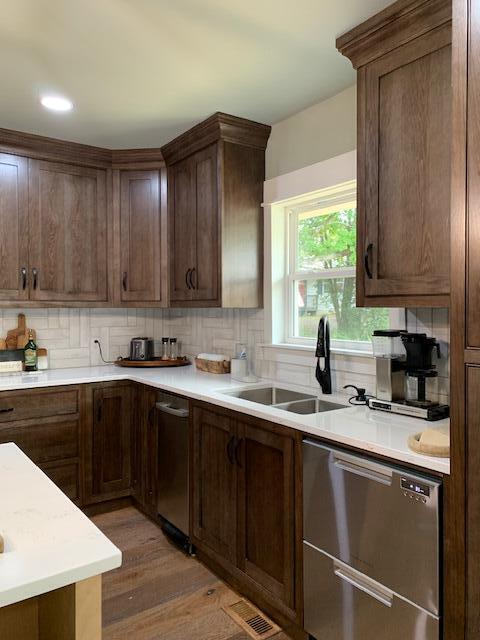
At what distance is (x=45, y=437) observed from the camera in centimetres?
300

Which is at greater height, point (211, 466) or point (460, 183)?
point (460, 183)

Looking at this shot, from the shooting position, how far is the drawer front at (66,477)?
119 inches

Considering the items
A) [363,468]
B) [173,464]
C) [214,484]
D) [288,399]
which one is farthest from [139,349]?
[363,468]

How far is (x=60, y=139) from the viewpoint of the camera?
3.28 meters

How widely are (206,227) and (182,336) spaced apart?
1.21 metres

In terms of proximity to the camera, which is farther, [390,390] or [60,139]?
[60,139]

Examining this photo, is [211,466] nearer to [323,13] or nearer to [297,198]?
[297,198]

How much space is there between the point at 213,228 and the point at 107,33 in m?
1.24

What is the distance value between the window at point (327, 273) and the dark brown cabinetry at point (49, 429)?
1481 millimetres

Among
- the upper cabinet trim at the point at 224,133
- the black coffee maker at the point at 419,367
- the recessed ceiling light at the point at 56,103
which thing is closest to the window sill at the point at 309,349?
the black coffee maker at the point at 419,367

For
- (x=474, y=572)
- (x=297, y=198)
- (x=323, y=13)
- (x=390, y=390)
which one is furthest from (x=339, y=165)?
(x=474, y=572)

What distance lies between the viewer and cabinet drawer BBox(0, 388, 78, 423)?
9.40 ft

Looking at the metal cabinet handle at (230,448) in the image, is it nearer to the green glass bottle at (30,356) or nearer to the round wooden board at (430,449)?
the round wooden board at (430,449)

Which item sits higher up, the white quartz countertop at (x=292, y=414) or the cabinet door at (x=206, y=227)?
the cabinet door at (x=206, y=227)
